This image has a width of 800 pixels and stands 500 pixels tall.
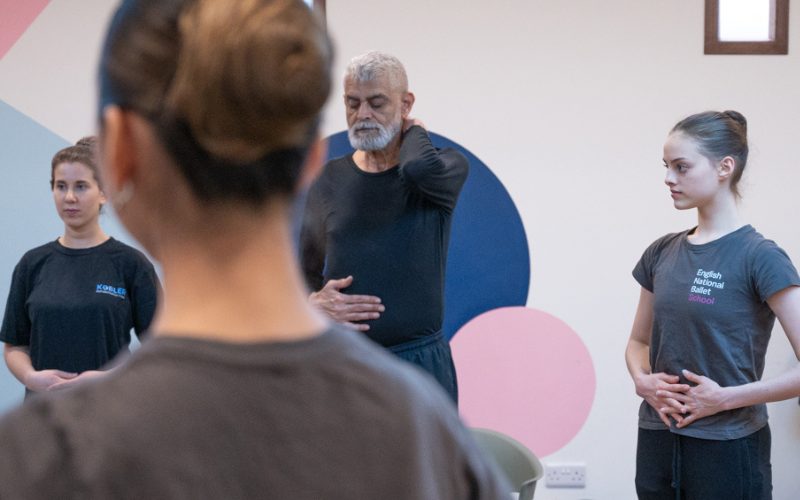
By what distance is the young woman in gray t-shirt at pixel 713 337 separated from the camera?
2.55 metres

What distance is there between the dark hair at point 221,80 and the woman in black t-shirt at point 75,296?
2.22 metres

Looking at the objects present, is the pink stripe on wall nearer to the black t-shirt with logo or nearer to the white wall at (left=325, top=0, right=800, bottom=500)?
the white wall at (left=325, top=0, right=800, bottom=500)

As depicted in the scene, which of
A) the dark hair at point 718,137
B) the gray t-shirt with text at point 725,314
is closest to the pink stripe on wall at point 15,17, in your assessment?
the dark hair at point 718,137

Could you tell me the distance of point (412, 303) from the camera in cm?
276

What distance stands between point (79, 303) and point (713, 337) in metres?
1.92

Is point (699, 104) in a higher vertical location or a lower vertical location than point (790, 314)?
higher

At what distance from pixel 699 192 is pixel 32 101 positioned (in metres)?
3.10

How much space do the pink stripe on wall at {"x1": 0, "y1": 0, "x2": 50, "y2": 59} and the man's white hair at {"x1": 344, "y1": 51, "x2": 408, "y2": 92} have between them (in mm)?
2154

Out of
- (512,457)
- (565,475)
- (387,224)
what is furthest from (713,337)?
(565,475)

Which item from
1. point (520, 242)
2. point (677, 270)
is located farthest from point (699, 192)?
point (520, 242)

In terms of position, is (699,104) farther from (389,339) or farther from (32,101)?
(32,101)

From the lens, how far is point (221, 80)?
0.64 m

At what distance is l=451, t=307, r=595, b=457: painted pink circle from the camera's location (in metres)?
4.25

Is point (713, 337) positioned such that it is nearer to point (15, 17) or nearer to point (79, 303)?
point (79, 303)
